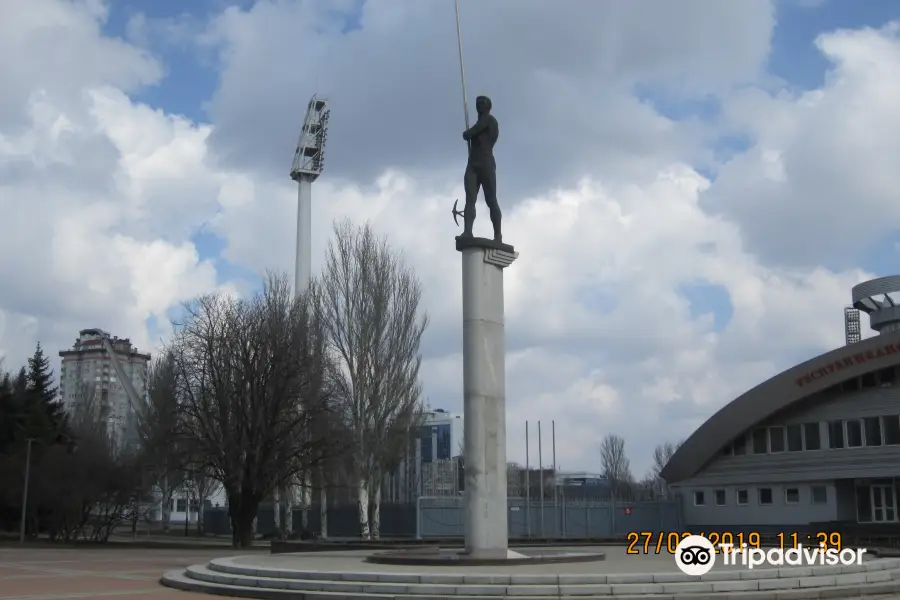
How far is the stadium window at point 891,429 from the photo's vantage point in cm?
4178

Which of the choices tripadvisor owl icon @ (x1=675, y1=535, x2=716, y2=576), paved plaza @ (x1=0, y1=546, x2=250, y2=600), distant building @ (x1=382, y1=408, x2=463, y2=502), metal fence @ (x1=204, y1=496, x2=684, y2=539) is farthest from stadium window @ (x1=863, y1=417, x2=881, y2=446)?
paved plaza @ (x1=0, y1=546, x2=250, y2=600)

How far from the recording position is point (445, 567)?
56.7ft

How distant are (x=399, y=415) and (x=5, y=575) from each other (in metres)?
21.8

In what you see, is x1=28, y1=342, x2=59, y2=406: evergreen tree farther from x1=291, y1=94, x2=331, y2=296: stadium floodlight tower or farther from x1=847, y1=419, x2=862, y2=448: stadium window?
x1=847, y1=419, x2=862, y2=448: stadium window

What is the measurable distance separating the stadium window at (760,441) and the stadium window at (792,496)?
2.12 m

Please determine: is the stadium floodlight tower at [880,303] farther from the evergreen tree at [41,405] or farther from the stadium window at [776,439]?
the evergreen tree at [41,405]

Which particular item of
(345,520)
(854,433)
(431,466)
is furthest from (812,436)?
(431,466)

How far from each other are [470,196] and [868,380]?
30.0 m

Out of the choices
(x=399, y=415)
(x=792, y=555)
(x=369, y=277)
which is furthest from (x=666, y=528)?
(x=792, y=555)

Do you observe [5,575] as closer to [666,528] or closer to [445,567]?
[445,567]

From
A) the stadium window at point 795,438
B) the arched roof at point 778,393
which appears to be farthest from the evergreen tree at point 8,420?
the stadium window at point 795,438

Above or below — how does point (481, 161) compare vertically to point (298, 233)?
below

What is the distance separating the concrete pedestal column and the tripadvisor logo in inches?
144

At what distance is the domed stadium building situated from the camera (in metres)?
42.2
